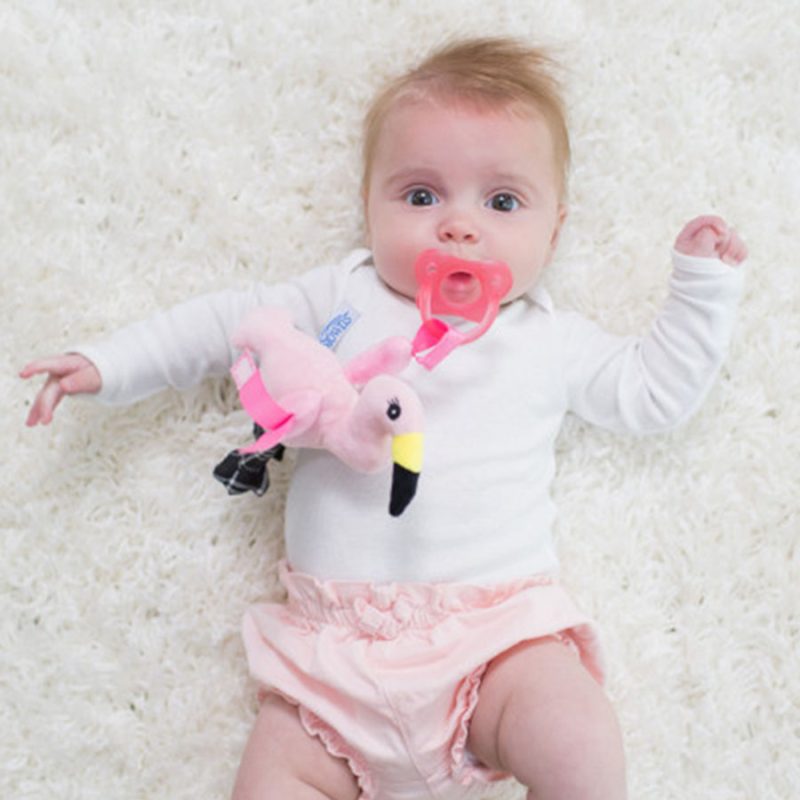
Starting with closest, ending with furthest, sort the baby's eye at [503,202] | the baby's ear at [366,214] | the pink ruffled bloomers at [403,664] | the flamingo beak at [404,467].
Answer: the flamingo beak at [404,467]
the pink ruffled bloomers at [403,664]
the baby's eye at [503,202]
the baby's ear at [366,214]

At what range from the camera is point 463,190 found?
1.27 m

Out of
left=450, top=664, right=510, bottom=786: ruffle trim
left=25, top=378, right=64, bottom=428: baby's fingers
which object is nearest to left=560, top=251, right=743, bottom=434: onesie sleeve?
left=450, top=664, right=510, bottom=786: ruffle trim

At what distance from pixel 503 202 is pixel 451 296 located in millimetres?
137

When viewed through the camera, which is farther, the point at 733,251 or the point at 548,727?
the point at 733,251

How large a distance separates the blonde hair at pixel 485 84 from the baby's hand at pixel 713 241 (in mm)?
171

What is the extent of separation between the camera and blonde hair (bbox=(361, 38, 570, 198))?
129cm

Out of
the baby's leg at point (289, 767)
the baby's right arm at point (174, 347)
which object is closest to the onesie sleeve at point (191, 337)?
the baby's right arm at point (174, 347)

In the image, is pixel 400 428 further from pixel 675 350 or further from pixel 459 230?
pixel 675 350

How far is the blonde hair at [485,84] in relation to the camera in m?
1.29

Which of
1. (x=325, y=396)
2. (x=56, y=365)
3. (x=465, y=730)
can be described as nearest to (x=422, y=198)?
(x=325, y=396)

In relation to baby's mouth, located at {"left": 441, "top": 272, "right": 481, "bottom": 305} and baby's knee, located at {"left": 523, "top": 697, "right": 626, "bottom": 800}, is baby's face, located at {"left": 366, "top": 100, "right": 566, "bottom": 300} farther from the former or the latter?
baby's knee, located at {"left": 523, "top": 697, "right": 626, "bottom": 800}

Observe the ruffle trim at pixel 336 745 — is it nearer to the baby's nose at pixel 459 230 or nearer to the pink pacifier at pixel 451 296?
the pink pacifier at pixel 451 296

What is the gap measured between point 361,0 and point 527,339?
518 mm

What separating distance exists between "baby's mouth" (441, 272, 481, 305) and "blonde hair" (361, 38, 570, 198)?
210 millimetres
